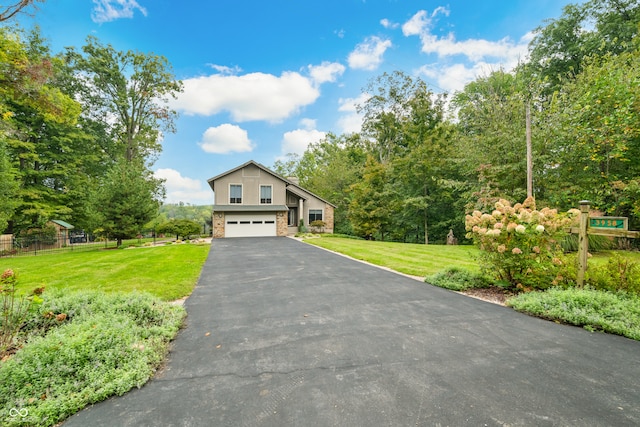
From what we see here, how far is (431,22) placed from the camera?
45.9 feet

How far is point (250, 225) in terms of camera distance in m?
19.4

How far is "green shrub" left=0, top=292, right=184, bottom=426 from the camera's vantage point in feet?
6.86

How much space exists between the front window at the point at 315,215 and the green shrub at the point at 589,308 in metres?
18.1

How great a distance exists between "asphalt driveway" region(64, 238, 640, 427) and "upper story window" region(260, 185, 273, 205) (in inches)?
621

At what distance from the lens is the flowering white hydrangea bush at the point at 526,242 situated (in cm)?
496

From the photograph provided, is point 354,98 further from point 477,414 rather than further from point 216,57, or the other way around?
point 477,414

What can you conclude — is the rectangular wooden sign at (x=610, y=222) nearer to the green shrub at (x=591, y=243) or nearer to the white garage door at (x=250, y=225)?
the green shrub at (x=591, y=243)

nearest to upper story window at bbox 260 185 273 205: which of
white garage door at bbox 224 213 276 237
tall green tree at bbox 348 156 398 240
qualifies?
white garage door at bbox 224 213 276 237

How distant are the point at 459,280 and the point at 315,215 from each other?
16.8m

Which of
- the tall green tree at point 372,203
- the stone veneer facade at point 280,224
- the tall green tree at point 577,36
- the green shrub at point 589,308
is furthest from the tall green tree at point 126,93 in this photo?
the tall green tree at point 577,36

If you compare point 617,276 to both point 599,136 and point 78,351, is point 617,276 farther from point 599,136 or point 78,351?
point 599,136

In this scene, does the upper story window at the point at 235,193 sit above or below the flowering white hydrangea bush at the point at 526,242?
above

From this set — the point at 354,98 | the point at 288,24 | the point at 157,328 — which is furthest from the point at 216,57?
the point at 157,328

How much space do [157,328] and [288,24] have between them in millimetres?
16048
